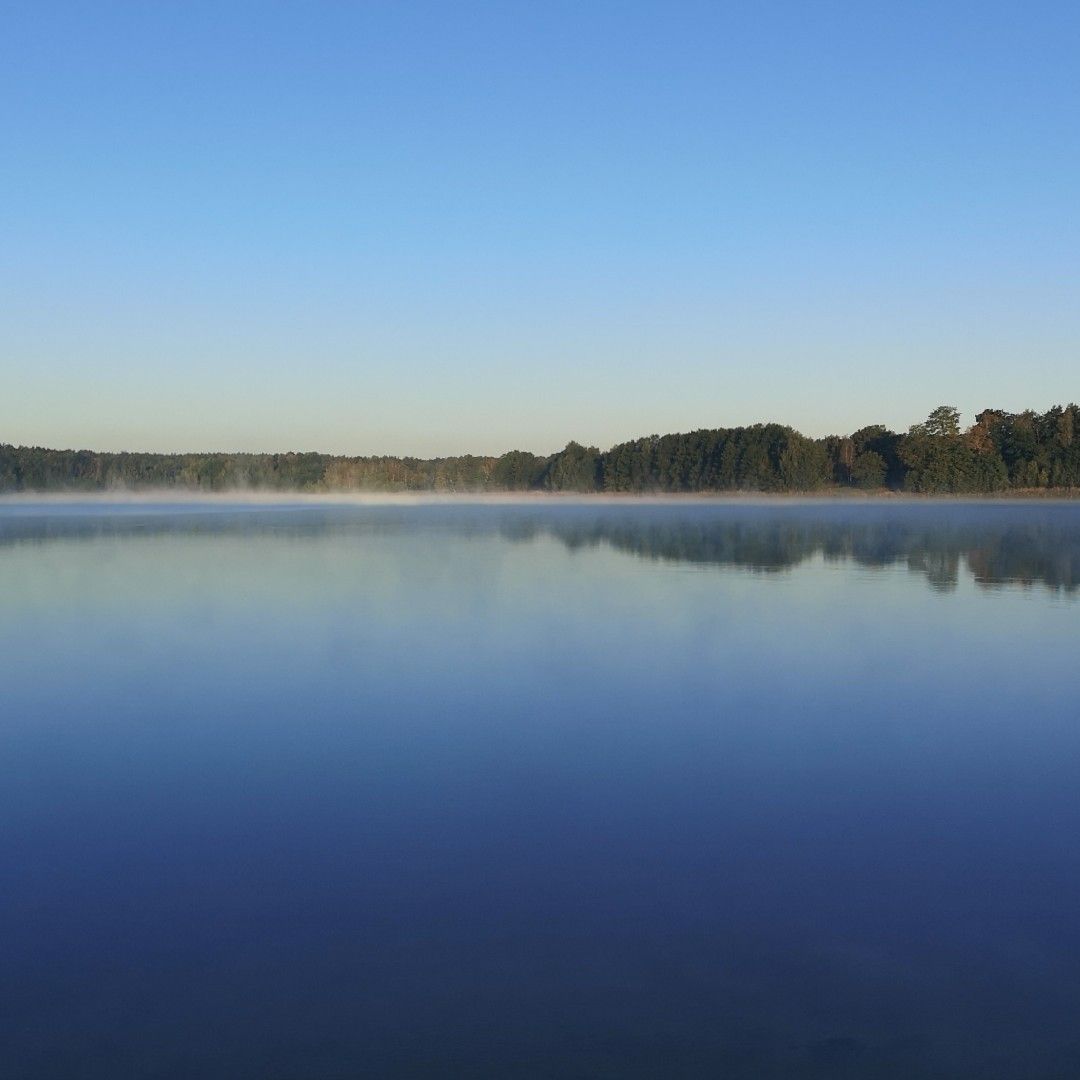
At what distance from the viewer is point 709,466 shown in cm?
15625

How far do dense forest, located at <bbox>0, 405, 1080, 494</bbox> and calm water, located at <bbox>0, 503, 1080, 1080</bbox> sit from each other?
395 feet

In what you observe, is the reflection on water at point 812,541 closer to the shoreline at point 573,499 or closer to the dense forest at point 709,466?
the shoreline at point 573,499

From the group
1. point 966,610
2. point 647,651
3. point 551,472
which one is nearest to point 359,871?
point 647,651

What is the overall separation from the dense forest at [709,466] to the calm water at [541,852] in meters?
120

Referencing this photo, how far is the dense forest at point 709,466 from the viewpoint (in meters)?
128

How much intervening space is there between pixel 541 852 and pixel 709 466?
15150cm

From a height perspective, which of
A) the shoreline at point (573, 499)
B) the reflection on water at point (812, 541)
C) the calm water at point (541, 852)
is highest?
the shoreline at point (573, 499)

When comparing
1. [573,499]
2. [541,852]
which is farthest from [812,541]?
[573,499]

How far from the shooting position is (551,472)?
183 meters

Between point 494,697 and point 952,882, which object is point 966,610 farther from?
point 952,882

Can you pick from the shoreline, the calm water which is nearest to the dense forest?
the shoreline

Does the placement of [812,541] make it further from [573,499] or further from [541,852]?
[573,499]

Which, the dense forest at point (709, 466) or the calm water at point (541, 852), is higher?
the dense forest at point (709, 466)

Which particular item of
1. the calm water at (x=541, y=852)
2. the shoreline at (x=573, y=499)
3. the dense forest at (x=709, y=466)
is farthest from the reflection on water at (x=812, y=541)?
the dense forest at (x=709, y=466)
